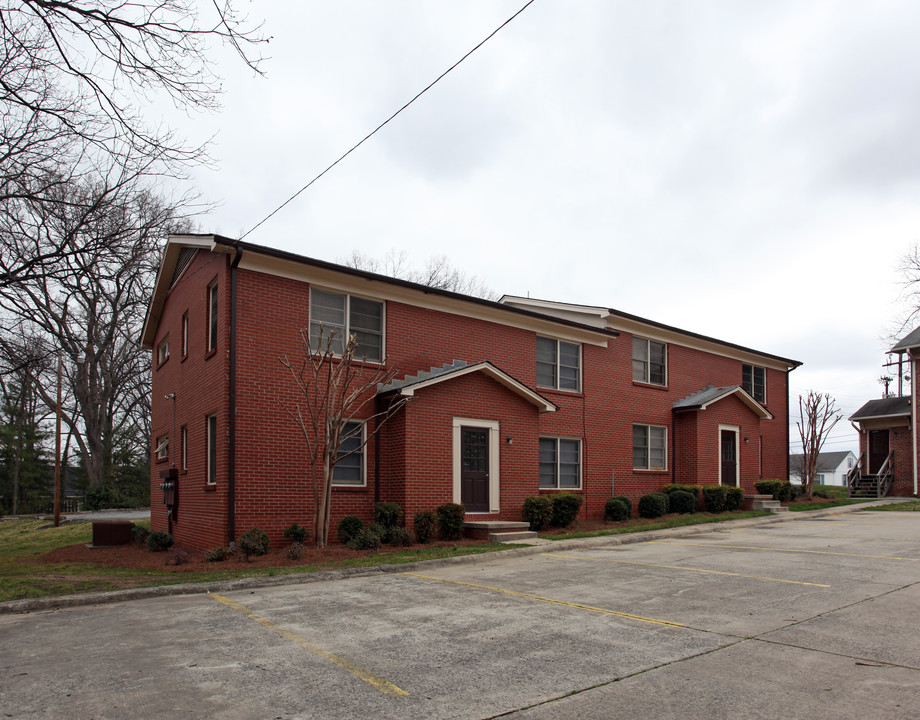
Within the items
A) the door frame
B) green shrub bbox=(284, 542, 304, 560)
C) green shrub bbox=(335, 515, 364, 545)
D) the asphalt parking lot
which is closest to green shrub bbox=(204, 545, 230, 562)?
green shrub bbox=(284, 542, 304, 560)

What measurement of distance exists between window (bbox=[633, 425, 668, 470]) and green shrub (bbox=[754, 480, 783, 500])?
3.79 m

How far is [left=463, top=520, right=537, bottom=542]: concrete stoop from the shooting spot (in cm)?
1554

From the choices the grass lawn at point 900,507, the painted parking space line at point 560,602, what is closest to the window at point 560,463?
the painted parking space line at point 560,602

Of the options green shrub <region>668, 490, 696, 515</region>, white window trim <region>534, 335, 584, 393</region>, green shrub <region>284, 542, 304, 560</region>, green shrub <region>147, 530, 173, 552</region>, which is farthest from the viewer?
green shrub <region>668, 490, 696, 515</region>

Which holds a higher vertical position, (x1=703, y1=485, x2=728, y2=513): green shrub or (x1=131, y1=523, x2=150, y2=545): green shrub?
(x1=703, y1=485, x2=728, y2=513): green shrub

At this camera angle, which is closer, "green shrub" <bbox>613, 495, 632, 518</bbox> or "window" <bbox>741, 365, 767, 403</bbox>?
"green shrub" <bbox>613, 495, 632, 518</bbox>

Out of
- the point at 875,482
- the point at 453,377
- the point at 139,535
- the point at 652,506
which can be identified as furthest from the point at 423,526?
the point at 875,482

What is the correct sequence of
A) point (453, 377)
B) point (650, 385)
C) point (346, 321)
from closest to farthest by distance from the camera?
1. point (346, 321)
2. point (453, 377)
3. point (650, 385)

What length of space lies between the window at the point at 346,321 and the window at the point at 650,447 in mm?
10364

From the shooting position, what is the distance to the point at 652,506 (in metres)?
21.3

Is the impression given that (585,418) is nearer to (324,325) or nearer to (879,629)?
(324,325)

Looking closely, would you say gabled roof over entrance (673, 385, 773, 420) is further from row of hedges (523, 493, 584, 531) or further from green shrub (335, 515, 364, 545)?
green shrub (335, 515, 364, 545)

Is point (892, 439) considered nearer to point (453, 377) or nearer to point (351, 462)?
point (453, 377)

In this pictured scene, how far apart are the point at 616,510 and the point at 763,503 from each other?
6.44 m
